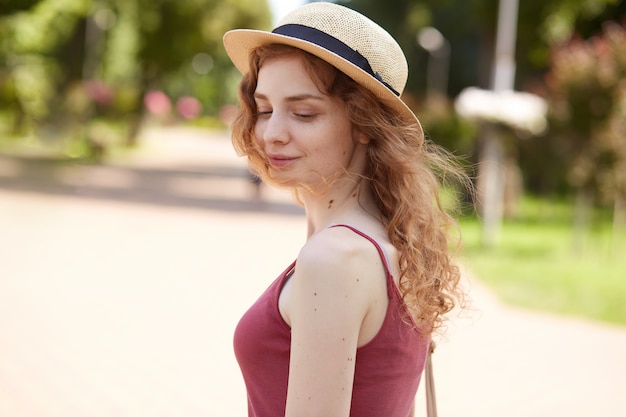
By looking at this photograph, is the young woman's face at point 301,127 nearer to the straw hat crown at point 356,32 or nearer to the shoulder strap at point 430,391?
the straw hat crown at point 356,32

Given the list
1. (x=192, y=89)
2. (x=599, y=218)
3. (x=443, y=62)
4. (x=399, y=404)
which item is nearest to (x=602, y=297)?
(x=399, y=404)

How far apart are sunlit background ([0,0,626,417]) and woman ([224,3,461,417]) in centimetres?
55

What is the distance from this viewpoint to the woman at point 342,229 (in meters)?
1.47

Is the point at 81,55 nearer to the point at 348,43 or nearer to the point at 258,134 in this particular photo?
the point at 258,134

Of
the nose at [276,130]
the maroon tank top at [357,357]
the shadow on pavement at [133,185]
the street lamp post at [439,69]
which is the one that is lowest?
the maroon tank top at [357,357]

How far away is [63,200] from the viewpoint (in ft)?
51.0

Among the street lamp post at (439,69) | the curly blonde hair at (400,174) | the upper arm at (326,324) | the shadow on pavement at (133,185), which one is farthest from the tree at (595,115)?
the street lamp post at (439,69)

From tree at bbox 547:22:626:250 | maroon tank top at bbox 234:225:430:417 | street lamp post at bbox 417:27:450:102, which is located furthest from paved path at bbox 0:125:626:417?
street lamp post at bbox 417:27:450:102

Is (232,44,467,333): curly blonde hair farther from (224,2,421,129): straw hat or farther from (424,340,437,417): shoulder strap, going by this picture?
(424,340,437,417): shoulder strap

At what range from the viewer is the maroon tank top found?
5.19 ft

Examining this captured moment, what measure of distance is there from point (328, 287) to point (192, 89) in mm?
74564

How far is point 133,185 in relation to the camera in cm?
1986

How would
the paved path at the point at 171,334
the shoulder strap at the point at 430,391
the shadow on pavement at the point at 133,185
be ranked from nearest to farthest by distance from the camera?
the shoulder strap at the point at 430,391
the paved path at the point at 171,334
the shadow on pavement at the point at 133,185

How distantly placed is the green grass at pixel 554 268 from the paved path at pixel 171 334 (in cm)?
48
